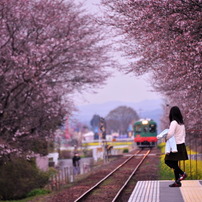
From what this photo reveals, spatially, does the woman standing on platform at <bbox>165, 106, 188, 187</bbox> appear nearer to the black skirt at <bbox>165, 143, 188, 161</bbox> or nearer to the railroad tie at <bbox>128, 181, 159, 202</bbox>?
the black skirt at <bbox>165, 143, 188, 161</bbox>

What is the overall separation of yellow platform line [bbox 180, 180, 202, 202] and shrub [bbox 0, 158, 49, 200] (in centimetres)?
1353

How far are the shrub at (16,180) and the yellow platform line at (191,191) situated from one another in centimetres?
1353

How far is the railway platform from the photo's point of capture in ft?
35.6

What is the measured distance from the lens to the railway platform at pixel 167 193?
35.6ft

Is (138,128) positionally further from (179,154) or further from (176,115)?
(176,115)

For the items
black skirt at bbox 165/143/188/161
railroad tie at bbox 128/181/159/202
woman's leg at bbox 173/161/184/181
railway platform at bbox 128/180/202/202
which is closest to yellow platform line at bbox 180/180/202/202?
railway platform at bbox 128/180/202/202

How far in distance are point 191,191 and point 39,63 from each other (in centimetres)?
1247

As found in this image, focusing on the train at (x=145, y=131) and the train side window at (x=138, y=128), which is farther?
the train side window at (x=138, y=128)

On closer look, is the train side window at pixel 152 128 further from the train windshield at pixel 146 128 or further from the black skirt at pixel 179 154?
the black skirt at pixel 179 154

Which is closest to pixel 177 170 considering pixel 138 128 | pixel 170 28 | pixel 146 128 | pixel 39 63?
pixel 170 28

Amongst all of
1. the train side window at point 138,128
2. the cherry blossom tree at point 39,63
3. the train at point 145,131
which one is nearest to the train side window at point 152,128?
the train at point 145,131

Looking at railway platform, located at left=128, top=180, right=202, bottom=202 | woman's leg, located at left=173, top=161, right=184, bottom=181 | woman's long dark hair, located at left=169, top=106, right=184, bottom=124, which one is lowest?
railway platform, located at left=128, top=180, right=202, bottom=202

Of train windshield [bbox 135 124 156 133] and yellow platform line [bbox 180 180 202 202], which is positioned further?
train windshield [bbox 135 124 156 133]

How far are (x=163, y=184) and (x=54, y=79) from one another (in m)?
12.9
